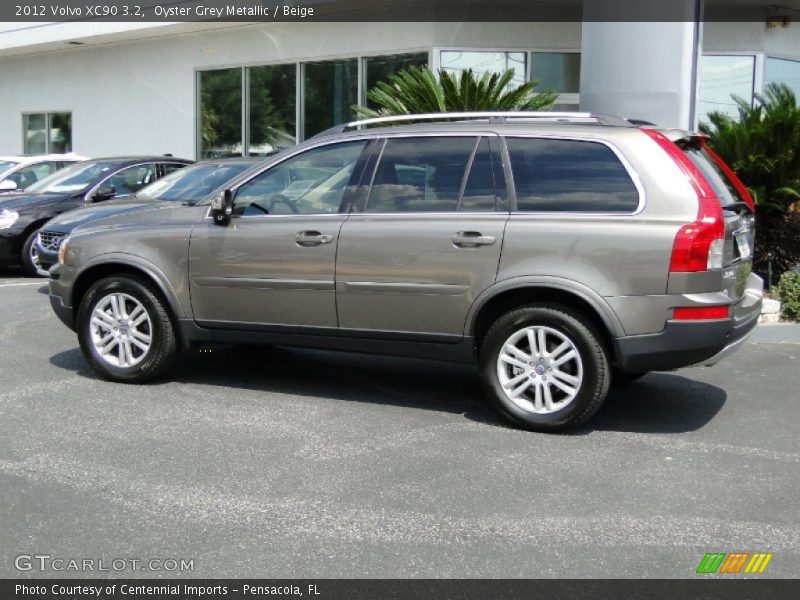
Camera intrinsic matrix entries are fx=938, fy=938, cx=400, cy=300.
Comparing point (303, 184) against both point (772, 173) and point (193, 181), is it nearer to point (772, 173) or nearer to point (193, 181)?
point (193, 181)

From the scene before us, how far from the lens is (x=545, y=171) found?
5586mm

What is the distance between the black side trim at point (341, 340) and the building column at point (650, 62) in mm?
5161

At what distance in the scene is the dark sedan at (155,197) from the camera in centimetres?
Answer: 1009

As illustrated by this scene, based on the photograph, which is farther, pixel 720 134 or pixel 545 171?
pixel 720 134

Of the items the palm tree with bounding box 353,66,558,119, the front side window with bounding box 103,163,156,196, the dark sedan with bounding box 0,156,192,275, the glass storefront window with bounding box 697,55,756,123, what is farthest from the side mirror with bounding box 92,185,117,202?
the glass storefront window with bounding box 697,55,756,123

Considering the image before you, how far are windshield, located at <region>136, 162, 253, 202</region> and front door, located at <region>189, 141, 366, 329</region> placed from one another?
157 inches

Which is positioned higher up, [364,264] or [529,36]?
[529,36]

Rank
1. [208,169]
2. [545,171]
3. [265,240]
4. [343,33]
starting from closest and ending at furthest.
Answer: [545,171]
[265,240]
[208,169]
[343,33]

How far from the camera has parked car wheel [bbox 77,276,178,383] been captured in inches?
254

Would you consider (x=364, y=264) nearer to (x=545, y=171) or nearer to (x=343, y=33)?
(x=545, y=171)

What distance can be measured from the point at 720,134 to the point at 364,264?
579cm

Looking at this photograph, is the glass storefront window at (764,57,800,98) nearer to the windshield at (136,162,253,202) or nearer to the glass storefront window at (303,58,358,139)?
the glass storefront window at (303,58,358,139)

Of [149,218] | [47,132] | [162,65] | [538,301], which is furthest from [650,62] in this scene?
[47,132]

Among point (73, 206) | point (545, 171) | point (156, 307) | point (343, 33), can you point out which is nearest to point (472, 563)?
point (545, 171)
